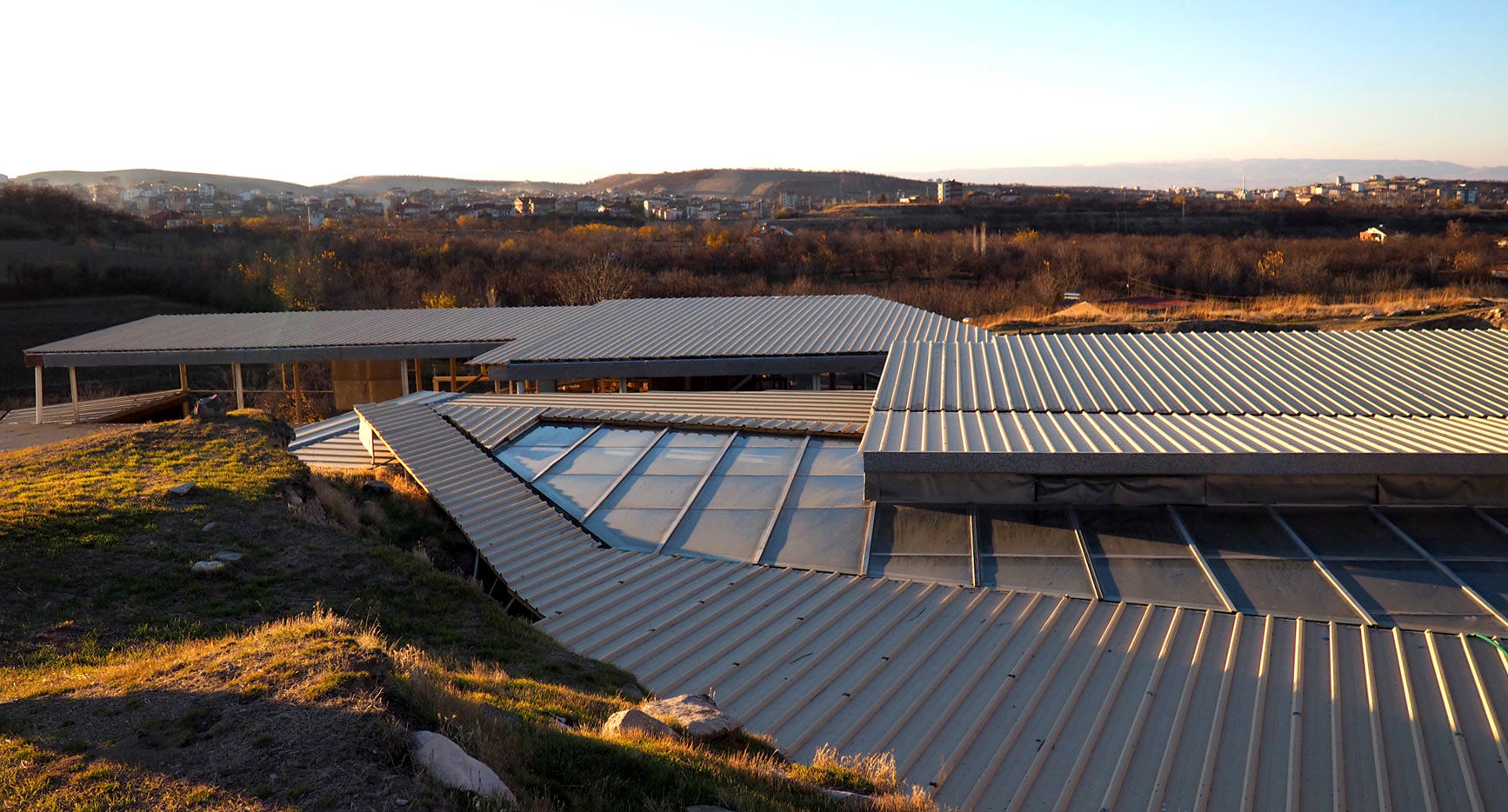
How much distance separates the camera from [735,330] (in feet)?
82.6

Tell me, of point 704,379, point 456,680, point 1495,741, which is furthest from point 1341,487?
point 704,379

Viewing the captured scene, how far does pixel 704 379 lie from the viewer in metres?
24.0

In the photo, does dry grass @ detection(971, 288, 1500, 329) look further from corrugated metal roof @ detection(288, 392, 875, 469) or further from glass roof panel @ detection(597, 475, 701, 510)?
glass roof panel @ detection(597, 475, 701, 510)

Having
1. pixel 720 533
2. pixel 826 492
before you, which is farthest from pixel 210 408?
pixel 826 492

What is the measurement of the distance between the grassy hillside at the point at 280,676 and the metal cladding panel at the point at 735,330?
32.8 feet

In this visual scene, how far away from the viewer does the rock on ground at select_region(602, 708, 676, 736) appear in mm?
5715

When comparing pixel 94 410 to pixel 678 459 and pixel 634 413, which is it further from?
pixel 678 459

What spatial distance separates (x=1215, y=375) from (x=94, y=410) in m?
28.2

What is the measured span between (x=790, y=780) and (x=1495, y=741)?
440 cm

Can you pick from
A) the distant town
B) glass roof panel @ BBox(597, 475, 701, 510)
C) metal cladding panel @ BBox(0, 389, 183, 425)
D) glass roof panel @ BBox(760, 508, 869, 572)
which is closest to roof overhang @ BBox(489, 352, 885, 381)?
glass roof panel @ BBox(597, 475, 701, 510)

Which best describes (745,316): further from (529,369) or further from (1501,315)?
(1501,315)

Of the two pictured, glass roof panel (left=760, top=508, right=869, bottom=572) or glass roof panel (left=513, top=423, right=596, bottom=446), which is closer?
glass roof panel (left=760, top=508, right=869, bottom=572)

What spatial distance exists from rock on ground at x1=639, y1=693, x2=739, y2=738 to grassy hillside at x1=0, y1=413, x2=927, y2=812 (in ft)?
0.47

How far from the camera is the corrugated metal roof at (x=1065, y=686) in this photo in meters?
5.84
